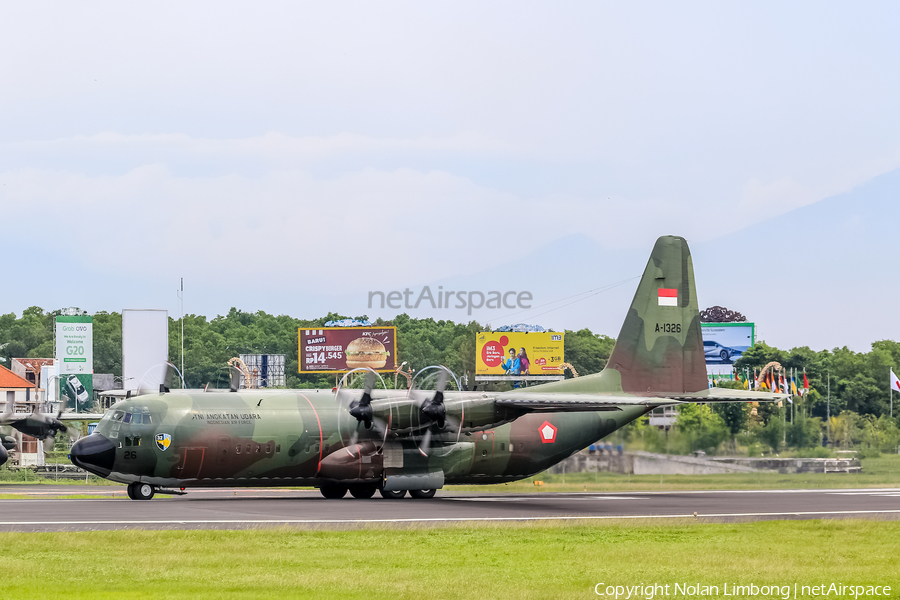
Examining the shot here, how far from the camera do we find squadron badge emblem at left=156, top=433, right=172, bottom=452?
37562mm

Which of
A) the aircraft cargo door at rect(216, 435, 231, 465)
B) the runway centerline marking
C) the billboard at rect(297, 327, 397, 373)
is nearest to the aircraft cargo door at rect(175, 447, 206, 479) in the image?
the aircraft cargo door at rect(216, 435, 231, 465)

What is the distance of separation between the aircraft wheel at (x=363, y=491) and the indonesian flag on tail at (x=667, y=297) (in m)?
15.5

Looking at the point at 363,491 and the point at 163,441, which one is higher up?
the point at 163,441

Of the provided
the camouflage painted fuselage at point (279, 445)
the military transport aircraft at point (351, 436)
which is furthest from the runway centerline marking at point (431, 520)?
the camouflage painted fuselage at point (279, 445)

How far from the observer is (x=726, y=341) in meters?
145

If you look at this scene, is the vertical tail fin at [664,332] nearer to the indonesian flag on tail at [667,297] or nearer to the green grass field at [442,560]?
the indonesian flag on tail at [667,297]

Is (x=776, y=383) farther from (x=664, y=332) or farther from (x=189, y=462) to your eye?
(x=189, y=462)

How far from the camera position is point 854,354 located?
503 feet

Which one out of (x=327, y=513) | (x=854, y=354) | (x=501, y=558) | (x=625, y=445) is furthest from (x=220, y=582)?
(x=854, y=354)

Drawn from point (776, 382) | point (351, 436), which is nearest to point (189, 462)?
point (351, 436)

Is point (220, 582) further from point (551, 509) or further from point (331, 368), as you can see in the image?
point (331, 368)

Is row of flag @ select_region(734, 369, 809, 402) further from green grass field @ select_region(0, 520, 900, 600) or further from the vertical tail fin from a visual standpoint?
green grass field @ select_region(0, 520, 900, 600)

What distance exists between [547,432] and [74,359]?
73.8m

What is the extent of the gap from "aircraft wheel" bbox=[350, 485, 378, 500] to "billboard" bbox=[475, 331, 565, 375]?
6763 cm
